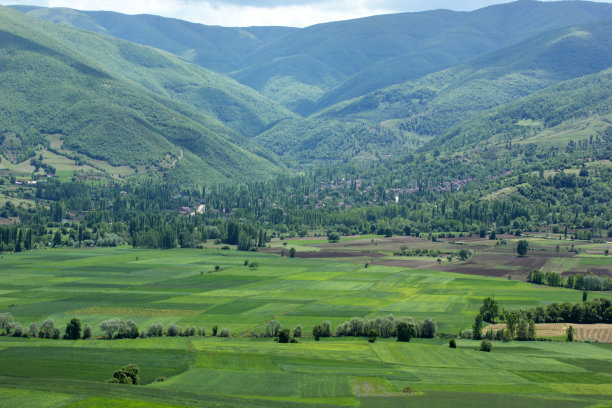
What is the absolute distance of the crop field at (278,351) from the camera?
71688 mm

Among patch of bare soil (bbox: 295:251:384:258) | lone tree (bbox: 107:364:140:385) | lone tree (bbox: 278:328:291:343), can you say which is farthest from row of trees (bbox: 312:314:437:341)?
patch of bare soil (bbox: 295:251:384:258)

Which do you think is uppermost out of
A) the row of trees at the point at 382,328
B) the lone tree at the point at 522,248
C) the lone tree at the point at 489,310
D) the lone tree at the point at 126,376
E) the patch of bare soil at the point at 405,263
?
the lone tree at the point at 522,248

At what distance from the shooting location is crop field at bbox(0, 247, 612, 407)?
71.7 m

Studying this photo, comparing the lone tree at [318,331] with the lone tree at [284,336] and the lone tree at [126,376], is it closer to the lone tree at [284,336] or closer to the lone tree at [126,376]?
the lone tree at [284,336]

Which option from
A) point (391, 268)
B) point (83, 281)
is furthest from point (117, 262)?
point (391, 268)

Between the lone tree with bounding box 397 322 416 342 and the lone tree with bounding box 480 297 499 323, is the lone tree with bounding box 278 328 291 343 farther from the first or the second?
the lone tree with bounding box 480 297 499 323

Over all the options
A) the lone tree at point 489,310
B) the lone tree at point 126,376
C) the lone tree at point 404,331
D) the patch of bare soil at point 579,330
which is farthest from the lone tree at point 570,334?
the lone tree at point 126,376

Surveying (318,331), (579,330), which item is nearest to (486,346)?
(579,330)

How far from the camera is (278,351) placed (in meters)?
89.2

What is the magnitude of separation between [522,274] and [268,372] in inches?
3303

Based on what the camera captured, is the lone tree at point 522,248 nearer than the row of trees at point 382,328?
No

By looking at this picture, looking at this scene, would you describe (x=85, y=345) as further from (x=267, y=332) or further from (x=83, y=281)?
(x=83, y=281)

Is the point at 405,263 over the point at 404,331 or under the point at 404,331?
over

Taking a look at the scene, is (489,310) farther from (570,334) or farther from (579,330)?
(570,334)
